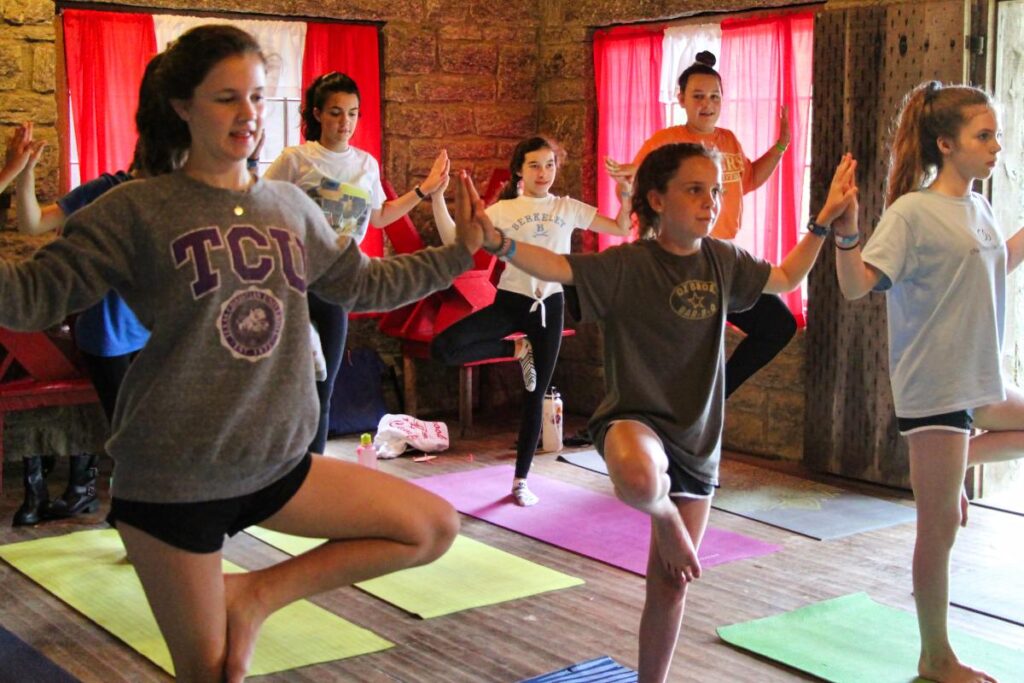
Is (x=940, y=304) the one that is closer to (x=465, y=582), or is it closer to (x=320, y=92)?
(x=465, y=582)

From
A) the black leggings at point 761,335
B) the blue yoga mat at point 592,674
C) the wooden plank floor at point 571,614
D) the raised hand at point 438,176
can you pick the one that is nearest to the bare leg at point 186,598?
the wooden plank floor at point 571,614

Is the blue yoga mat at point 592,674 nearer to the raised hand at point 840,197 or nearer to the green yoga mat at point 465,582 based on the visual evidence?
the green yoga mat at point 465,582

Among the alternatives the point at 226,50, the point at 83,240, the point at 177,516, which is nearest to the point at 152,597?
the point at 177,516

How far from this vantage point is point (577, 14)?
25.3 feet

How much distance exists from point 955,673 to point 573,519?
2152 millimetres

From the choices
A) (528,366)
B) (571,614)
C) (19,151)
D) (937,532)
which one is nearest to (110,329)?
(19,151)

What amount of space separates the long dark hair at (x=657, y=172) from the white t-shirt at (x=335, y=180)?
6.16 ft

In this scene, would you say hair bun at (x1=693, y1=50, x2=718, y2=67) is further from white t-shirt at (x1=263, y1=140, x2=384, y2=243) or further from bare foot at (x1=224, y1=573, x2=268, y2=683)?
bare foot at (x1=224, y1=573, x2=268, y2=683)

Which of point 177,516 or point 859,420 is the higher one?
point 177,516

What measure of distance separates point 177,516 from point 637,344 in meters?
1.22

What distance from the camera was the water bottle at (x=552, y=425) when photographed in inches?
274

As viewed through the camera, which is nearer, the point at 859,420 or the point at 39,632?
the point at 39,632

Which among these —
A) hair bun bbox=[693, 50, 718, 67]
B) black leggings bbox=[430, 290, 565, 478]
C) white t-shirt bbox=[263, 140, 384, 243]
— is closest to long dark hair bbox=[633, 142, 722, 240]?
white t-shirt bbox=[263, 140, 384, 243]

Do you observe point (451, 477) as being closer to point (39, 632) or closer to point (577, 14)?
point (39, 632)
